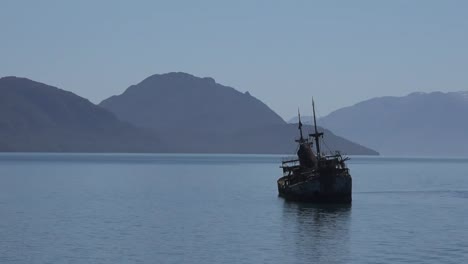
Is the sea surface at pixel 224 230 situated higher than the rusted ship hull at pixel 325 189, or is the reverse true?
the rusted ship hull at pixel 325 189

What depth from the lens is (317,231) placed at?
7125 cm

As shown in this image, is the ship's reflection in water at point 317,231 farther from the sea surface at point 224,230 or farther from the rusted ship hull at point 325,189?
the rusted ship hull at point 325,189

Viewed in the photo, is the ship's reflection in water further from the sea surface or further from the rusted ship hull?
the rusted ship hull

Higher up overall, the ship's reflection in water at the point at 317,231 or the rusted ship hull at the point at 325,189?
the rusted ship hull at the point at 325,189

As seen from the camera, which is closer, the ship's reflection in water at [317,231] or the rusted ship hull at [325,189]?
the ship's reflection in water at [317,231]

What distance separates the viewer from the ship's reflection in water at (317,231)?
56622 mm

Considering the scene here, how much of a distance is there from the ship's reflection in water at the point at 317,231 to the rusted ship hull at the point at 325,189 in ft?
2.85

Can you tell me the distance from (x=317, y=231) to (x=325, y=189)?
21.8m

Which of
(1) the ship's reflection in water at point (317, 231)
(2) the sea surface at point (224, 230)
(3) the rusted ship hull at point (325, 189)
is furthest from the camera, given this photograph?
(3) the rusted ship hull at point (325, 189)

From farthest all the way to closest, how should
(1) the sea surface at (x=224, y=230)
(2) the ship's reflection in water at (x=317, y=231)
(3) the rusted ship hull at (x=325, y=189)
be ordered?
(3) the rusted ship hull at (x=325, y=189) < (2) the ship's reflection in water at (x=317, y=231) < (1) the sea surface at (x=224, y=230)

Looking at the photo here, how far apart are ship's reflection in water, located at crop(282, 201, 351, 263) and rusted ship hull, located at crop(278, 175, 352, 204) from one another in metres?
0.87

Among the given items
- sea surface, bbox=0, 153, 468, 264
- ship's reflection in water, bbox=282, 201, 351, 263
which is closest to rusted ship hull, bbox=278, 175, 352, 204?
ship's reflection in water, bbox=282, 201, 351, 263

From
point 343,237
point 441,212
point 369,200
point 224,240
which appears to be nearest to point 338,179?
point 441,212

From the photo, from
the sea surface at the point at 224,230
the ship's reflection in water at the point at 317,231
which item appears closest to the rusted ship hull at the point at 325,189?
the ship's reflection in water at the point at 317,231
